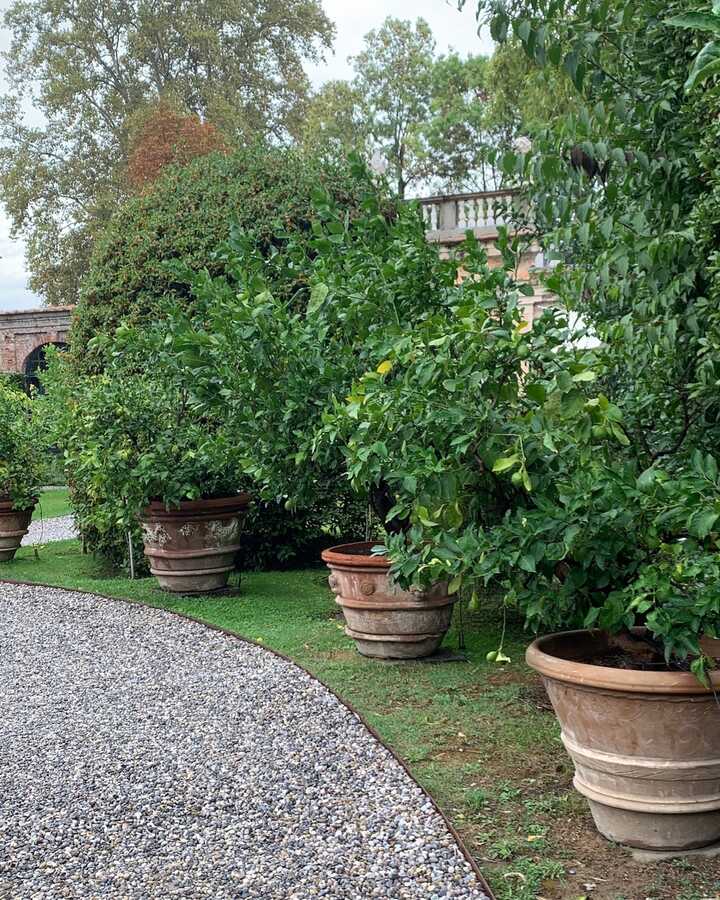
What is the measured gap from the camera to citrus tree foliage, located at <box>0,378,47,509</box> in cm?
904

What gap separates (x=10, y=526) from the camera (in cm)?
927

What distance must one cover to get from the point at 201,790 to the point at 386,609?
1.63 m

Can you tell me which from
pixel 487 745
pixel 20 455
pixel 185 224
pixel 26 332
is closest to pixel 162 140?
pixel 26 332

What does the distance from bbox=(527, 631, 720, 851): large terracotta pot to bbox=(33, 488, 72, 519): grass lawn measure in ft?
35.6

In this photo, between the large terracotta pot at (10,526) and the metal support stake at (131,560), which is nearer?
the metal support stake at (131,560)

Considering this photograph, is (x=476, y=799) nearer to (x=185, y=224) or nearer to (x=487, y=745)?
(x=487, y=745)

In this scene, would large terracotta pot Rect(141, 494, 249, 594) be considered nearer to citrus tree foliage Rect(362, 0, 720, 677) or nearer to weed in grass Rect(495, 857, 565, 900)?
citrus tree foliage Rect(362, 0, 720, 677)

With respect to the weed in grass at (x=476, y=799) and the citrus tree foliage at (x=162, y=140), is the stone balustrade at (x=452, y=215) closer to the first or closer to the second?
the citrus tree foliage at (x=162, y=140)

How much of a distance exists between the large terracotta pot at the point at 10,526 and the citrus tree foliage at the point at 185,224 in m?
1.85

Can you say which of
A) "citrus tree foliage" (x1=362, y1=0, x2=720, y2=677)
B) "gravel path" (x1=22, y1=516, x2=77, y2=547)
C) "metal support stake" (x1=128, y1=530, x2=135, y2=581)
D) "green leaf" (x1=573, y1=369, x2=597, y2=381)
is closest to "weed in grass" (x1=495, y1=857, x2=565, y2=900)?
"citrus tree foliage" (x1=362, y1=0, x2=720, y2=677)

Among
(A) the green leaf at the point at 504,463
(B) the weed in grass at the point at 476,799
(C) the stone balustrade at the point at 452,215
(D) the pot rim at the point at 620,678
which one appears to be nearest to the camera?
(D) the pot rim at the point at 620,678

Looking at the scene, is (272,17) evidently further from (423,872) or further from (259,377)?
(423,872)

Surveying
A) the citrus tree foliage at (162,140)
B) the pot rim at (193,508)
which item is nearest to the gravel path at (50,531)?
the pot rim at (193,508)

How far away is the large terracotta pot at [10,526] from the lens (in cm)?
920
